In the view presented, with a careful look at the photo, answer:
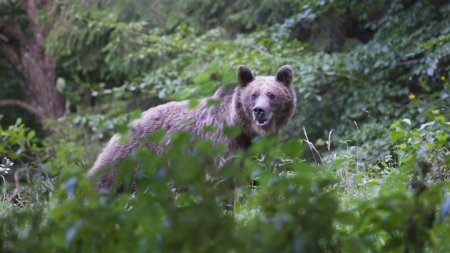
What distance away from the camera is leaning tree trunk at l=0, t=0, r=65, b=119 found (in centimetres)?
1936

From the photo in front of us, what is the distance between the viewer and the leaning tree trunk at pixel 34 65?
19.4m

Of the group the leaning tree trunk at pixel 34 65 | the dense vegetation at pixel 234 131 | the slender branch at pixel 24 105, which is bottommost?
the slender branch at pixel 24 105

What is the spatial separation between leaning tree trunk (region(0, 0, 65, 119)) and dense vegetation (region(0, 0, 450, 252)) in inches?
1.3

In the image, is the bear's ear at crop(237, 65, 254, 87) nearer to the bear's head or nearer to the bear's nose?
the bear's head

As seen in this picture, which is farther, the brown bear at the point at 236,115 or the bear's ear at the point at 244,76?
the bear's ear at the point at 244,76

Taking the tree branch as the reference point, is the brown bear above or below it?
above

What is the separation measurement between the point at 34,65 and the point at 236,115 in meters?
12.5

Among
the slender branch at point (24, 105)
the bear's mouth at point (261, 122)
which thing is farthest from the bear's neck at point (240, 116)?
the slender branch at point (24, 105)

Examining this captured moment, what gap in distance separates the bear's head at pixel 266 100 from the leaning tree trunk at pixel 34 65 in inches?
472

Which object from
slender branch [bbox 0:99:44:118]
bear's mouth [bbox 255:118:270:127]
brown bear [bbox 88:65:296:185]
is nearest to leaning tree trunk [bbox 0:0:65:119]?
slender branch [bbox 0:99:44:118]

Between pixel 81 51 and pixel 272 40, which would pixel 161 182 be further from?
pixel 81 51

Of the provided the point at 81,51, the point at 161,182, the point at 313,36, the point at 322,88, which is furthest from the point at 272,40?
the point at 161,182

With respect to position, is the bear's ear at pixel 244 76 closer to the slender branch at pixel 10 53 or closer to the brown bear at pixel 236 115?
the brown bear at pixel 236 115

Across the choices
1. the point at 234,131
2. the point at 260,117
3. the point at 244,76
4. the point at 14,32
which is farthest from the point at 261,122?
the point at 14,32
